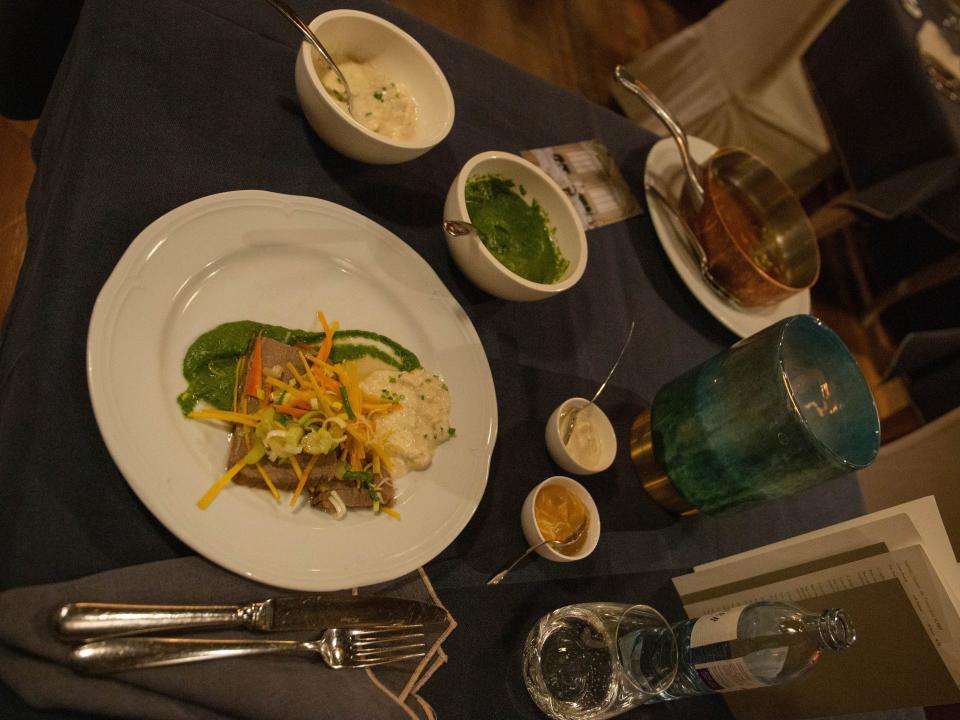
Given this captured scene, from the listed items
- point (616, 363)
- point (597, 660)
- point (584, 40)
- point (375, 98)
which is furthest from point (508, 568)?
point (584, 40)

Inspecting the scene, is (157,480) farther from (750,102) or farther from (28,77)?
(750,102)

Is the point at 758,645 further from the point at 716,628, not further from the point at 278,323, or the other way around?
the point at 278,323

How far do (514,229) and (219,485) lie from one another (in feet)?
2.37

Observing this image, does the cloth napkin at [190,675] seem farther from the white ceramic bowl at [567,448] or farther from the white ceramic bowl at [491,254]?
the white ceramic bowl at [491,254]

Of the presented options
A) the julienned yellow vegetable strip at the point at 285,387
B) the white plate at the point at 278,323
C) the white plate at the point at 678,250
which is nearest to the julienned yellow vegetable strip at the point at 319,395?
the julienned yellow vegetable strip at the point at 285,387

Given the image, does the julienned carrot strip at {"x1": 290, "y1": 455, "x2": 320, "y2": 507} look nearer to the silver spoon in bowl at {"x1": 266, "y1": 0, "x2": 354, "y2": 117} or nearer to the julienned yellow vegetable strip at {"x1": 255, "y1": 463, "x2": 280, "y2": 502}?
the julienned yellow vegetable strip at {"x1": 255, "y1": 463, "x2": 280, "y2": 502}

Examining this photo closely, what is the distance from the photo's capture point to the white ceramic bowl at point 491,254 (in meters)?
1.09

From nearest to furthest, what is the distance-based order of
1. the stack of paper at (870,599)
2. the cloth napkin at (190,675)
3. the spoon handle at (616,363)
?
the cloth napkin at (190,675)
the stack of paper at (870,599)
the spoon handle at (616,363)

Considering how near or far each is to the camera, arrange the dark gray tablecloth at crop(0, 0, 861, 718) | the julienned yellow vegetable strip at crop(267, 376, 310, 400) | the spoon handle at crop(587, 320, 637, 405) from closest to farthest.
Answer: the dark gray tablecloth at crop(0, 0, 861, 718) < the julienned yellow vegetable strip at crop(267, 376, 310, 400) < the spoon handle at crop(587, 320, 637, 405)

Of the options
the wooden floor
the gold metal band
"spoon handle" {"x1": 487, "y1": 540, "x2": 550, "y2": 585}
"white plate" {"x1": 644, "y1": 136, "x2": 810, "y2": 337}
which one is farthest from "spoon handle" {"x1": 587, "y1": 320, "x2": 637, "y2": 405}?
the wooden floor

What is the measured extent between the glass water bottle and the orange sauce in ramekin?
0.84 feet

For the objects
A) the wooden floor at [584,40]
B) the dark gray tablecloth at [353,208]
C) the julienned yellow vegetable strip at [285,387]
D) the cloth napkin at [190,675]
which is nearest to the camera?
the cloth napkin at [190,675]

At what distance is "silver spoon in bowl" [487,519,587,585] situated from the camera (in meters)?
1.05

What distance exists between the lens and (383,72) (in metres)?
1.19
